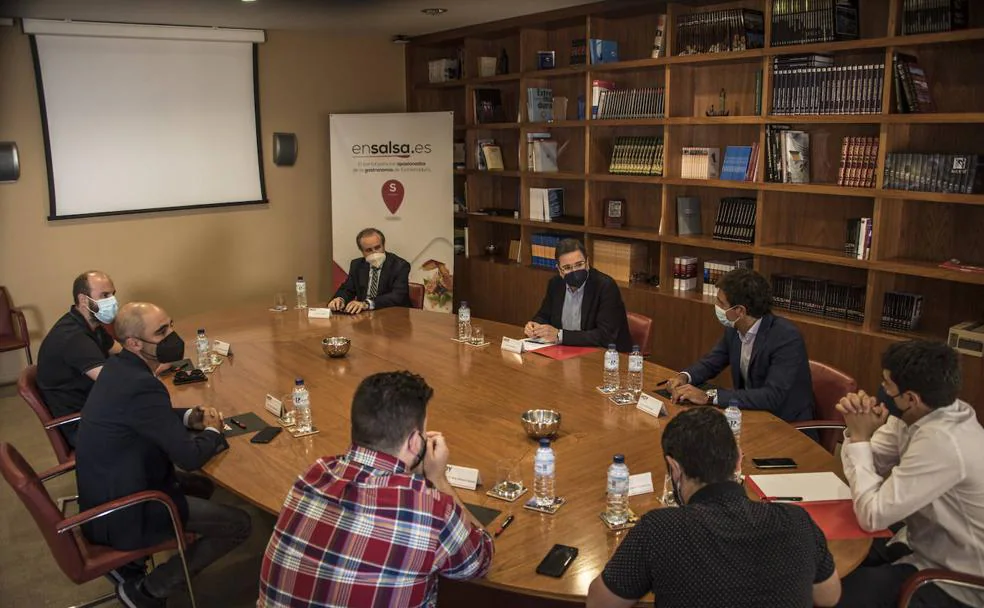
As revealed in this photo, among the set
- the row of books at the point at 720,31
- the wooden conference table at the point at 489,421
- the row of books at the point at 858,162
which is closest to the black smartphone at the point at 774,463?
the wooden conference table at the point at 489,421

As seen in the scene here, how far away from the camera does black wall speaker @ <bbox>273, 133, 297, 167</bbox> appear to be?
7156 millimetres

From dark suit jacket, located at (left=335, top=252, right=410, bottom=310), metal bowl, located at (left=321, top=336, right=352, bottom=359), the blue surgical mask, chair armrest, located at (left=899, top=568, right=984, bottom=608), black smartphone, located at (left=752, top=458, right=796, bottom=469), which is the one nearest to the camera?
chair armrest, located at (left=899, top=568, right=984, bottom=608)

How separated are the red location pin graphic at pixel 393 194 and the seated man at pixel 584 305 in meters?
2.76

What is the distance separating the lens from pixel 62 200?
628 centimetres

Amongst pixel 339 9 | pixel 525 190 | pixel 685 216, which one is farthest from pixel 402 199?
pixel 685 216

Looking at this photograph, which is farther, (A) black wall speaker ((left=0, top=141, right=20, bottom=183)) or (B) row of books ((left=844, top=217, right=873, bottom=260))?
(A) black wall speaker ((left=0, top=141, right=20, bottom=183))

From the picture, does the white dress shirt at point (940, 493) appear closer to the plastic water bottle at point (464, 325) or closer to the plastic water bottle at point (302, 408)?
the plastic water bottle at point (302, 408)

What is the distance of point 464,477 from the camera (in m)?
2.71

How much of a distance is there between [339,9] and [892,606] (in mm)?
5021

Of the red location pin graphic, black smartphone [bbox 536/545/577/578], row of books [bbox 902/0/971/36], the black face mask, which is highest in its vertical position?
row of books [bbox 902/0/971/36]

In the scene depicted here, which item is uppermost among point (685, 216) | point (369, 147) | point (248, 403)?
point (369, 147)

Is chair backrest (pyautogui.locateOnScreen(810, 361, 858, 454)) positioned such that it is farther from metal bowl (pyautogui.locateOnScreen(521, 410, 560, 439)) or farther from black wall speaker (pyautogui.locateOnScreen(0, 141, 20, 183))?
black wall speaker (pyautogui.locateOnScreen(0, 141, 20, 183))

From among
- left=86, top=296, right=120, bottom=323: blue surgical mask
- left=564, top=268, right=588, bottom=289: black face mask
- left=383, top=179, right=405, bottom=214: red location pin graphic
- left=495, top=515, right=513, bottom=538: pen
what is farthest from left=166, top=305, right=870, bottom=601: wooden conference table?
left=383, top=179, right=405, bottom=214: red location pin graphic

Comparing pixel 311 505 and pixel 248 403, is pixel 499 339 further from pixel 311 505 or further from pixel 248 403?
pixel 311 505
